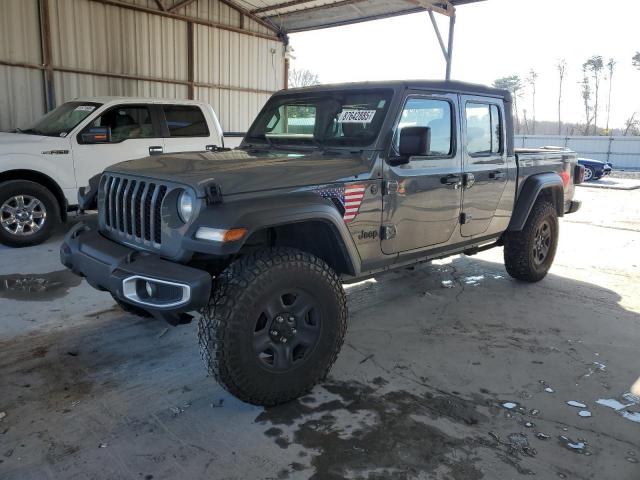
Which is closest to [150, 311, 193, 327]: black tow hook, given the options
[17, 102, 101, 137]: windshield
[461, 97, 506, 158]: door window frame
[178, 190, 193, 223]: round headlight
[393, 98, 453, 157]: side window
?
[178, 190, 193, 223]: round headlight

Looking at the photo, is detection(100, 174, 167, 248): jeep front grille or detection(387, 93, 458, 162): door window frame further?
detection(387, 93, 458, 162): door window frame

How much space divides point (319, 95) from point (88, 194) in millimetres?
1842

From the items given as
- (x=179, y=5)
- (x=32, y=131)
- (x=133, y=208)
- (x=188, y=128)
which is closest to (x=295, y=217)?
(x=133, y=208)

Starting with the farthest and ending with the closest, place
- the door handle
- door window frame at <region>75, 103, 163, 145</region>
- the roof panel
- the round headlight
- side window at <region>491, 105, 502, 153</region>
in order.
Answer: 1. the roof panel
2. door window frame at <region>75, 103, 163, 145</region>
3. side window at <region>491, 105, 502, 153</region>
4. the door handle
5. the round headlight

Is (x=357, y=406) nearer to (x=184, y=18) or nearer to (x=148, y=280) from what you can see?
(x=148, y=280)

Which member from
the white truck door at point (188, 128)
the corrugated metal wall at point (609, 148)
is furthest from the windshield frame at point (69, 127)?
the corrugated metal wall at point (609, 148)

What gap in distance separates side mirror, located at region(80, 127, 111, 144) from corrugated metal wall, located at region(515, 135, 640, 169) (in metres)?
23.3

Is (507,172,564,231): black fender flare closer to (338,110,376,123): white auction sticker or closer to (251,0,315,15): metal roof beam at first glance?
(338,110,376,123): white auction sticker

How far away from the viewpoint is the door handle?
3980 millimetres

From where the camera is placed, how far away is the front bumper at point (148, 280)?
8.45ft

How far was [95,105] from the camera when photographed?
7145mm

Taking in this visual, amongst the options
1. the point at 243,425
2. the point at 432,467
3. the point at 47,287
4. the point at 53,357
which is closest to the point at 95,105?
the point at 47,287

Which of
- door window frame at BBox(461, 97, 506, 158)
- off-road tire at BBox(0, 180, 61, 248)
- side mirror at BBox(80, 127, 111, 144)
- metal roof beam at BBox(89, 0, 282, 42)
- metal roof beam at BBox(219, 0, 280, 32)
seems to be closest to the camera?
door window frame at BBox(461, 97, 506, 158)

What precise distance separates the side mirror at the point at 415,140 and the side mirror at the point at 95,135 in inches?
184
